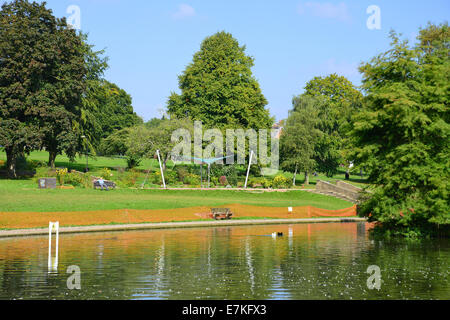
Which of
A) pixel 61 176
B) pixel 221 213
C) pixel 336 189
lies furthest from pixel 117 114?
pixel 221 213

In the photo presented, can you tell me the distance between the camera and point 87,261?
70.2 ft

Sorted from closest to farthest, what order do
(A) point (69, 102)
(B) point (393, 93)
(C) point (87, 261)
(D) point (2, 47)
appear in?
(C) point (87, 261)
(B) point (393, 93)
(D) point (2, 47)
(A) point (69, 102)

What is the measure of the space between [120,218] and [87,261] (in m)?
16.8

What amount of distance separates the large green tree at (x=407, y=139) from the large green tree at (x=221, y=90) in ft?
143

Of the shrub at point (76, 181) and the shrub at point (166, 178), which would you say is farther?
the shrub at point (166, 178)

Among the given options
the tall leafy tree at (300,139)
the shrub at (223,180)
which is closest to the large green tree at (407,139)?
the shrub at (223,180)

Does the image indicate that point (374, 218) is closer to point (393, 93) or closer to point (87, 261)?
point (393, 93)

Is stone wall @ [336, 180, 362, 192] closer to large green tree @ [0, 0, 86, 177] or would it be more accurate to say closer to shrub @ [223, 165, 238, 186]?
shrub @ [223, 165, 238, 186]

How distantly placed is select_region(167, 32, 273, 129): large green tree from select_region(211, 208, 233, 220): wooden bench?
31819 mm

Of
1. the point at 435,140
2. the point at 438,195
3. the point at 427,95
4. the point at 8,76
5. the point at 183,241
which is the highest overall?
the point at 8,76

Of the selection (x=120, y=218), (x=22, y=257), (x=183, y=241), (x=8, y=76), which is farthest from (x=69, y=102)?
(x=22, y=257)

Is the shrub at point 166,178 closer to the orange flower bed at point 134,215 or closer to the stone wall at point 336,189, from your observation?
the stone wall at point 336,189

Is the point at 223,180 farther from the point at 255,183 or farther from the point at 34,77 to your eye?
the point at 34,77

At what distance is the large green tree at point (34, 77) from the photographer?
2172 inches
